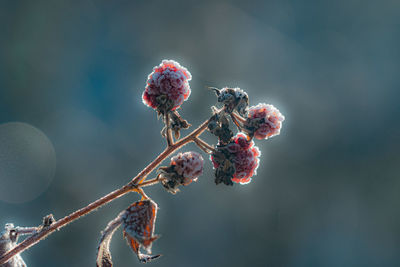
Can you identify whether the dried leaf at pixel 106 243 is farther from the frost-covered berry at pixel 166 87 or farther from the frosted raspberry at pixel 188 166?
the frost-covered berry at pixel 166 87

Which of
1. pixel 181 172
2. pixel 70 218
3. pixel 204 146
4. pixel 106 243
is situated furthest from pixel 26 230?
pixel 204 146

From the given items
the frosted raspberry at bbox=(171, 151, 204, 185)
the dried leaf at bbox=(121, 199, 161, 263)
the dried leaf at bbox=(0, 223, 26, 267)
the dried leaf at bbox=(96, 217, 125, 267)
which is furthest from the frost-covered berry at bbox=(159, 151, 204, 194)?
the dried leaf at bbox=(0, 223, 26, 267)

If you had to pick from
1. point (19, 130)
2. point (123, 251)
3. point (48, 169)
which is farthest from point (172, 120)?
point (19, 130)

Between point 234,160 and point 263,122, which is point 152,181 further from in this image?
point 263,122

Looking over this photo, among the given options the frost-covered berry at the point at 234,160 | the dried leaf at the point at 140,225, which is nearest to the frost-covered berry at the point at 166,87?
the frost-covered berry at the point at 234,160

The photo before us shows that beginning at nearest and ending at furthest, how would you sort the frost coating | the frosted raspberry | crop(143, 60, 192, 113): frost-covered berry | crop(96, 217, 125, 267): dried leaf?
the frost coating
crop(96, 217, 125, 267): dried leaf
the frosted raspberry
crop(143, 60, 192, 113): frost-covered berry

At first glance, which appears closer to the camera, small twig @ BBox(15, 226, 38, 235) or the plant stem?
the plant stem

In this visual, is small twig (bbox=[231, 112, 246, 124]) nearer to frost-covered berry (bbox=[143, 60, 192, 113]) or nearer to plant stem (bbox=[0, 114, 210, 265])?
frost-covered berry (bbox=[143, 60, 192, 113])
